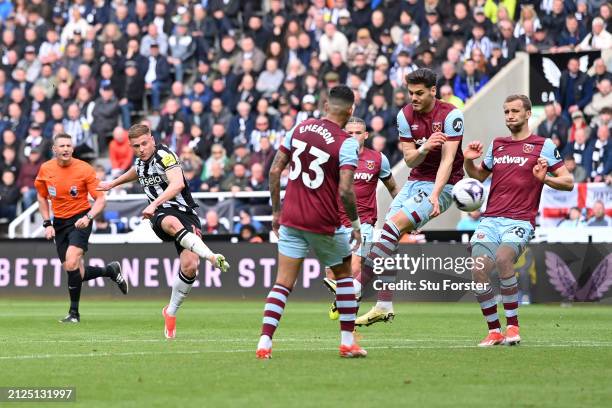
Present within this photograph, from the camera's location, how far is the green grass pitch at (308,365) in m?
9.03

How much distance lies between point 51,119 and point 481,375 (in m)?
23.4

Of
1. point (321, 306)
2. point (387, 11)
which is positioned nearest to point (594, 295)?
point (321, 306)

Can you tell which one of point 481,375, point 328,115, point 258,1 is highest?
point 258,1

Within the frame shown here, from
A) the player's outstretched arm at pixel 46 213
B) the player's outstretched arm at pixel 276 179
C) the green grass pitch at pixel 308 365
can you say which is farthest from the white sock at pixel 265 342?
the player's outstretched arm at pixel 46 213

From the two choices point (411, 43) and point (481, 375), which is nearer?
point (481, 375)

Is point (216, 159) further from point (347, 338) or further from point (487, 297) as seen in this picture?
point (347, 338)

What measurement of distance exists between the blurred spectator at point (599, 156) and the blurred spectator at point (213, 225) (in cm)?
764

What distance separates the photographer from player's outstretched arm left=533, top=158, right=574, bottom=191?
1316 cm

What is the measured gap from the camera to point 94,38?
3381 centimetres

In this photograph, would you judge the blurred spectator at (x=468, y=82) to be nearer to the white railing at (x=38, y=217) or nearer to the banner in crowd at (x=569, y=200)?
the banner in crowd at (x=569, y=200)

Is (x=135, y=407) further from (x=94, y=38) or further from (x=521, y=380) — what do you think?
(x=94, y=38)

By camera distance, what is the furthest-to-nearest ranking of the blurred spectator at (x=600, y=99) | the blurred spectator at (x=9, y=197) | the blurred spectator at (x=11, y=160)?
the blurred spectator at (x=11, y=160) < the blurred spectator at (x=9, y=197) < the blurred spectator at (x=600, y=99)

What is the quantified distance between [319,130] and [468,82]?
53.7ft

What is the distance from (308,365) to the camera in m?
11.1
